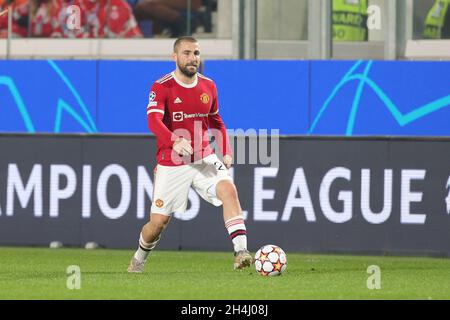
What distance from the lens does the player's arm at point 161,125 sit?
436 inches

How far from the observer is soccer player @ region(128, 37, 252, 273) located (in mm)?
11453

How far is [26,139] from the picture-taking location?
650 inches

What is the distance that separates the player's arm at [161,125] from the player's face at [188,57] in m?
0.27

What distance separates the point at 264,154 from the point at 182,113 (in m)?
4.18

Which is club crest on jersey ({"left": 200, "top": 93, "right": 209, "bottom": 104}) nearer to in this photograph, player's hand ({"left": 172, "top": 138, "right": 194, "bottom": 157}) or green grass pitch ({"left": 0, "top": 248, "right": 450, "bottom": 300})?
player's hand ({"left": 172, "top": 138, "right": 194, "bottom": 157})

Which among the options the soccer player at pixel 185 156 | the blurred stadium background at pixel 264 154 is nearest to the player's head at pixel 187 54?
the soccer player at pixel 185 156

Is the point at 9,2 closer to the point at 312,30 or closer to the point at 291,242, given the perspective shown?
the point at 312,30

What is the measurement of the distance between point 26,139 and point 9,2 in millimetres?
8127

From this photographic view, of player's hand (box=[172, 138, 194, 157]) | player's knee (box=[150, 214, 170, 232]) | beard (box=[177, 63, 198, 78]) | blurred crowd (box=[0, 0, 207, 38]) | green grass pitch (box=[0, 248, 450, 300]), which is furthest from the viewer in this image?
blurred crowd (box=[0, 0, 207, 38])

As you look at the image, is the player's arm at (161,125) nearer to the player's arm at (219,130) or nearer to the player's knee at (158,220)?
the player's arm at (219,130)

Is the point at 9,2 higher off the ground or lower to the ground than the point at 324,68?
higher

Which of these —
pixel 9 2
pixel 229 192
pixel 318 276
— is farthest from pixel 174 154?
pixel 9 2

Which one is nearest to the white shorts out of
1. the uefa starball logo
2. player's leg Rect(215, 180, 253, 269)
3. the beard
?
player's leg Rect(215, 180, 253, 269)

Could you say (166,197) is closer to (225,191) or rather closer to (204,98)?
(225,191)
